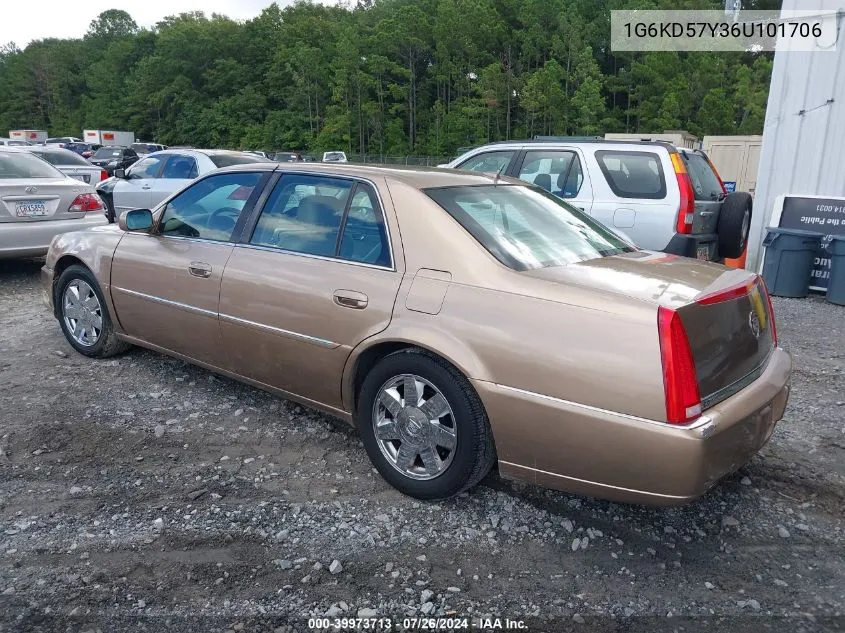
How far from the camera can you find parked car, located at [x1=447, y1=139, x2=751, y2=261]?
683 cm

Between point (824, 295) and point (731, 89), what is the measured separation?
49247 mm

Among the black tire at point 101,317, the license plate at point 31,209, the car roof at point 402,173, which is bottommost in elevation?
the black tire at point 101,317

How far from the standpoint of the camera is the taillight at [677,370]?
2.40 metres

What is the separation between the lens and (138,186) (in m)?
10.8

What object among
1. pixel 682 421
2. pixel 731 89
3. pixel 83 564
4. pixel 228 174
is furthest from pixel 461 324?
pixel 731 89

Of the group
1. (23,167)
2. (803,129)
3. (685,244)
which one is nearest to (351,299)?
(685,244)

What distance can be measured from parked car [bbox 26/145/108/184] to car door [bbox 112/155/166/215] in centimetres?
387

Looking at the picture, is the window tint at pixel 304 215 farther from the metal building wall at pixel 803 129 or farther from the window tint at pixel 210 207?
the metal building wall at pixel 803 129

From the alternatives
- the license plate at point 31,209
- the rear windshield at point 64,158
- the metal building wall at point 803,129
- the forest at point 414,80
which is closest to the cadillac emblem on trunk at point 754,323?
the metal building wall at point 803,129

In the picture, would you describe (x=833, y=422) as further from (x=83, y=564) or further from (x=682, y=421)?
(x=83, y=564)

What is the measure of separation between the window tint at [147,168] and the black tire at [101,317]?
620cm

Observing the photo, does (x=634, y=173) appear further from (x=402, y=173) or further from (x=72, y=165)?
(x=72, y=165)

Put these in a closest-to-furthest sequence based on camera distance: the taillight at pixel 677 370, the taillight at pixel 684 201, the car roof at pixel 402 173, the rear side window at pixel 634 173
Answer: the taillight at pixel 677 370, the car roof at pixel 402 173, the taillight at pixel 684 201, the rear side window at pixel 634 173

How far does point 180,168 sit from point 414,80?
2328 inches
